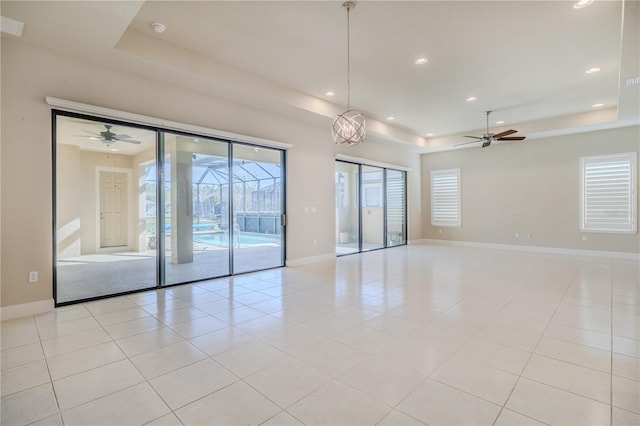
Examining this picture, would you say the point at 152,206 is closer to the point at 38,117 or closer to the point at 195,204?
the point at 195,204

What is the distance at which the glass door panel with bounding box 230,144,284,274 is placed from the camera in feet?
19.4

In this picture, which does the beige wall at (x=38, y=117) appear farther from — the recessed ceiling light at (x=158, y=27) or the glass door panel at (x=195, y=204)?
the recessed ceiling light at (x=158, y=27)

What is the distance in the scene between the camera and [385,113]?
7.07m

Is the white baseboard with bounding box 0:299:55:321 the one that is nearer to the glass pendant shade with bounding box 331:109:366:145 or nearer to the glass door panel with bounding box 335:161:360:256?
the glass pendant shade with bounding box 331:109:366:145

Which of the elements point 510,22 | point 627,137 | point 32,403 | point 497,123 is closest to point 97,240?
point 32,403

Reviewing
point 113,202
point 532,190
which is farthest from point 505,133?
point 113,202

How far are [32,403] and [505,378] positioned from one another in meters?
3.19

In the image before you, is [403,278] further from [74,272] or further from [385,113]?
[74,272]

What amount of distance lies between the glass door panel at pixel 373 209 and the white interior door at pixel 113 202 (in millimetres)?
5784

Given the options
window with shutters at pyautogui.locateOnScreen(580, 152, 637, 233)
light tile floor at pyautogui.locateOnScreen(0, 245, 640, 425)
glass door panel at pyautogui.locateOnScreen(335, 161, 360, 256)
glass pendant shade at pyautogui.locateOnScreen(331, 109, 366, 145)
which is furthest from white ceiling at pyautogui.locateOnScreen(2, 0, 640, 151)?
light tile floor at pyautogui.locateOnScreen(0, 245, 640, 425)

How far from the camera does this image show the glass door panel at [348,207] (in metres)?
8.02

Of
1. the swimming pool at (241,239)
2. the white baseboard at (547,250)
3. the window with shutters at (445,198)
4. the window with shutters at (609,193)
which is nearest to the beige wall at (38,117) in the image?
the swimming pool at (241,239)

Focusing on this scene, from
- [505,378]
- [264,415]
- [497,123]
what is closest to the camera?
[264,415]

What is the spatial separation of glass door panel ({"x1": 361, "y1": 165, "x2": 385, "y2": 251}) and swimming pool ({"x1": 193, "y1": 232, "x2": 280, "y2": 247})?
2970 mm
